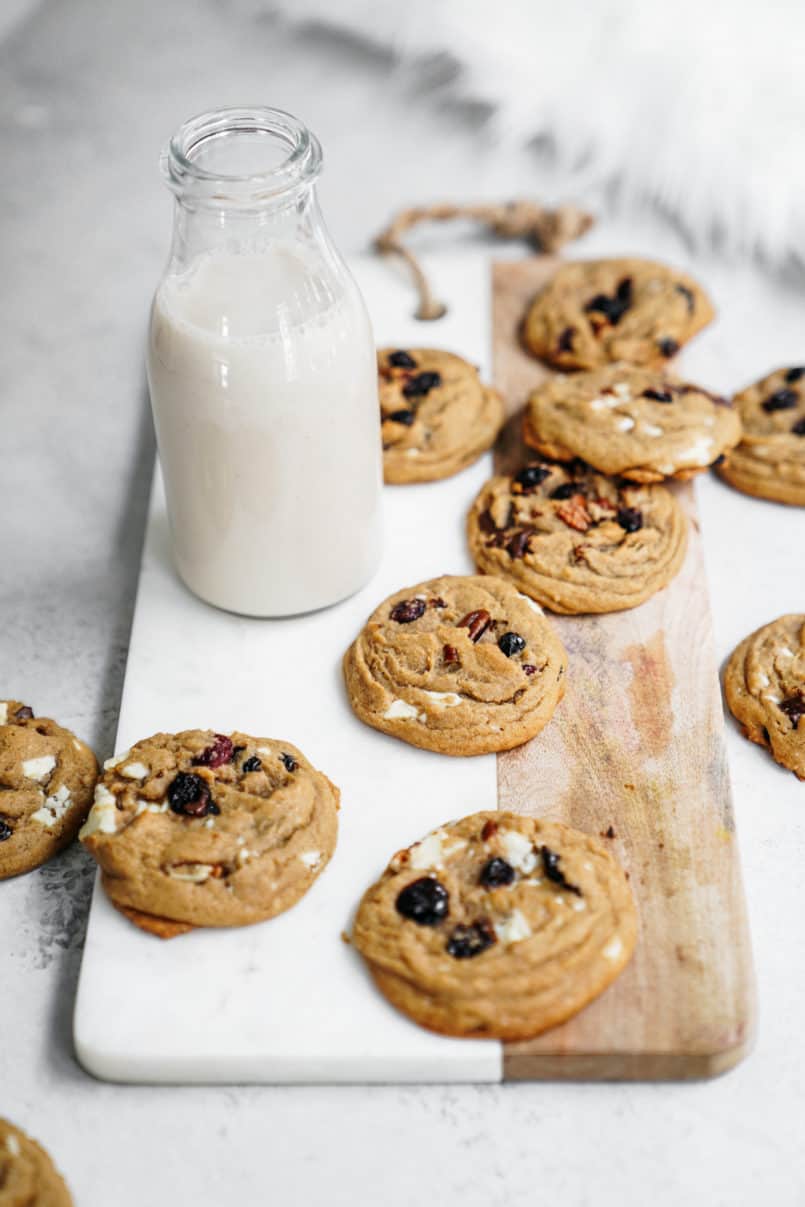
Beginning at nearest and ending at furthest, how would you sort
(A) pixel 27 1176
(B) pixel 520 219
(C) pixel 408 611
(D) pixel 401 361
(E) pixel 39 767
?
(A) pixel 27 1176 → (E) pixel 39 767 → (C) pixel 408 611 → (D) pixel 401 361 → (B) pixel 520 219

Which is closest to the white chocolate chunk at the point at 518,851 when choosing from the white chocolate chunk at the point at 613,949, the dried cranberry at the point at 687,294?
the white chocolate chunk at the point at 613,949

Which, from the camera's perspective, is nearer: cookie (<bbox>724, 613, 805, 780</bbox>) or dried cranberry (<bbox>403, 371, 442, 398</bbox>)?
cookie (<bbox>724, 613, 805, 780</bbox>)

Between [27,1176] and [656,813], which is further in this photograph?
[656,813]

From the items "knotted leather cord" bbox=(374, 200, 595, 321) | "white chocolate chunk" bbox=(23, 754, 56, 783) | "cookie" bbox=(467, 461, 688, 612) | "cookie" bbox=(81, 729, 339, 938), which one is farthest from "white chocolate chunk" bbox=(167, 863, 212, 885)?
"knotted leather cord" bbox=(374, 200, 595, 321)

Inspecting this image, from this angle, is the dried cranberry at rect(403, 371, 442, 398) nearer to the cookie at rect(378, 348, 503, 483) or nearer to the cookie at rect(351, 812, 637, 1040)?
the cookie at rect(378, 348, 503, 483)

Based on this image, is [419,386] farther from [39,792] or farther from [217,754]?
[39,792]

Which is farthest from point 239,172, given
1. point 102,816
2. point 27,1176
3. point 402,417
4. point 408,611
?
point 27,1176

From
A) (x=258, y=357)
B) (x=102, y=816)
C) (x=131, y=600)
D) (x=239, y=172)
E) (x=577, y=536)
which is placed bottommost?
(x=131, y=600)
